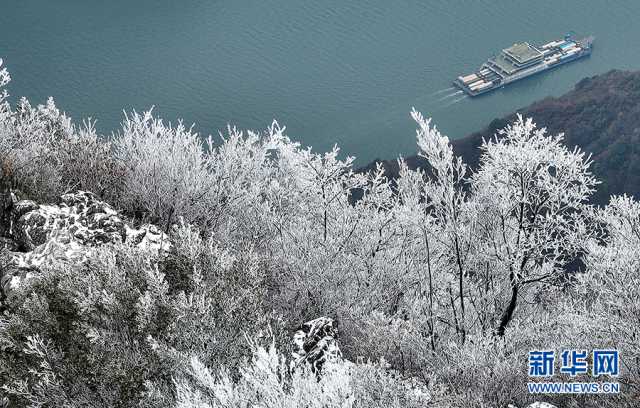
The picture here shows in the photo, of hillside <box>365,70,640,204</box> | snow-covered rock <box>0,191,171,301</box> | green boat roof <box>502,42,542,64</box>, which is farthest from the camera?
green boat roof <box>502,42,542,64</box>

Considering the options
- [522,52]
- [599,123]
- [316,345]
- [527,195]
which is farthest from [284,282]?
[522,52]

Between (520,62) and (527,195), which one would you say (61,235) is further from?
(520,62)

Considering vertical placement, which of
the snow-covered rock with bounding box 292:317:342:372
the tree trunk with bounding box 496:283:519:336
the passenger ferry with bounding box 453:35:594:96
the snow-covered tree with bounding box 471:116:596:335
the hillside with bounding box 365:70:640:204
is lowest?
the snow-covered rock with bounding box 292:317:342:372

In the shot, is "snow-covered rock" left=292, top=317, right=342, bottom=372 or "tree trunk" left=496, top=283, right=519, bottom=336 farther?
"tree trunk" left=496, top=283, right=519, bottom=336

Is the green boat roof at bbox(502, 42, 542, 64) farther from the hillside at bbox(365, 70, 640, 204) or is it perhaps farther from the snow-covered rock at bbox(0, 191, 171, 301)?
the snow-covered rock at bbox(0, 191, 171, 301)

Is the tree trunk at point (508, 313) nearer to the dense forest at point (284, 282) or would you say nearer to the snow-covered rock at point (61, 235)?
the dense forest at point (284, 282)

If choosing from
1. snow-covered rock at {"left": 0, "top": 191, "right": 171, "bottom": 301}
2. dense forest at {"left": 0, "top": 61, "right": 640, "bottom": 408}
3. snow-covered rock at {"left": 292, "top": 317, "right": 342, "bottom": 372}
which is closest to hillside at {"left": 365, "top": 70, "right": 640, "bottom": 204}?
dense forest at {"left": 0, "top": 61, "right": 640, "bottom": 408}

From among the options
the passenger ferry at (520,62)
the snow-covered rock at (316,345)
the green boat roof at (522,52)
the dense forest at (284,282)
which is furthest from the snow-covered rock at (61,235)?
the green boat roof at (522,52)
